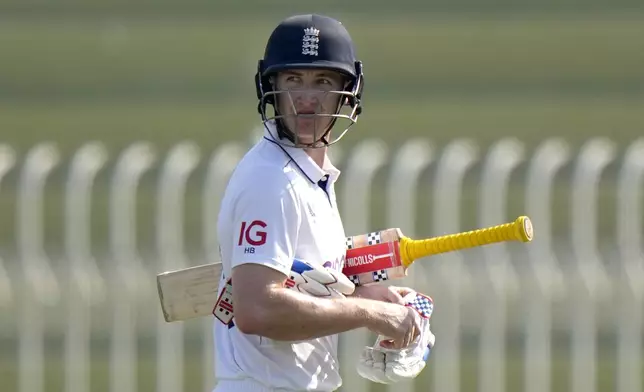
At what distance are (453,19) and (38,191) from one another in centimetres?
359

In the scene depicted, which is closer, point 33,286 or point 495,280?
point 495,280

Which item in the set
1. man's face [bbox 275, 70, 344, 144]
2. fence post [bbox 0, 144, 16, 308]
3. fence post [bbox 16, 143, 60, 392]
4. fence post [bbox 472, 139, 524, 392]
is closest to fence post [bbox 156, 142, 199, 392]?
fence post [bbox 16, 143, 60, 392]

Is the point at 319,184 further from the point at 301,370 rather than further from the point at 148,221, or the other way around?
the point at 148,221

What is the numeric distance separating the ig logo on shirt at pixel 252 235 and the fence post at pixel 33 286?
3.59 m

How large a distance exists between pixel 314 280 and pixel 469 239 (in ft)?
1.48

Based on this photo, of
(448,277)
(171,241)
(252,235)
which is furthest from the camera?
(171,241)

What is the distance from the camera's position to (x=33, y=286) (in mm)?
6883

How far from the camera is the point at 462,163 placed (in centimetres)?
687

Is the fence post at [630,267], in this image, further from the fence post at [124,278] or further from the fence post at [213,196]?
the fence post at [124,278]

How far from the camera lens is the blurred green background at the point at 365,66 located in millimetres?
9188

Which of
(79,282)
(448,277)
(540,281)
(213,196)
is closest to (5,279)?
(79,282)

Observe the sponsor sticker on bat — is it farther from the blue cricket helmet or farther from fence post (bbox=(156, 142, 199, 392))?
fence post (bbox=(156, 142, 199, 392))

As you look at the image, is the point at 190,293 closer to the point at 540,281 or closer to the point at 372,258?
the point at 372,258

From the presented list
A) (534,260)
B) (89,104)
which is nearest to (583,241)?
(534,260)
